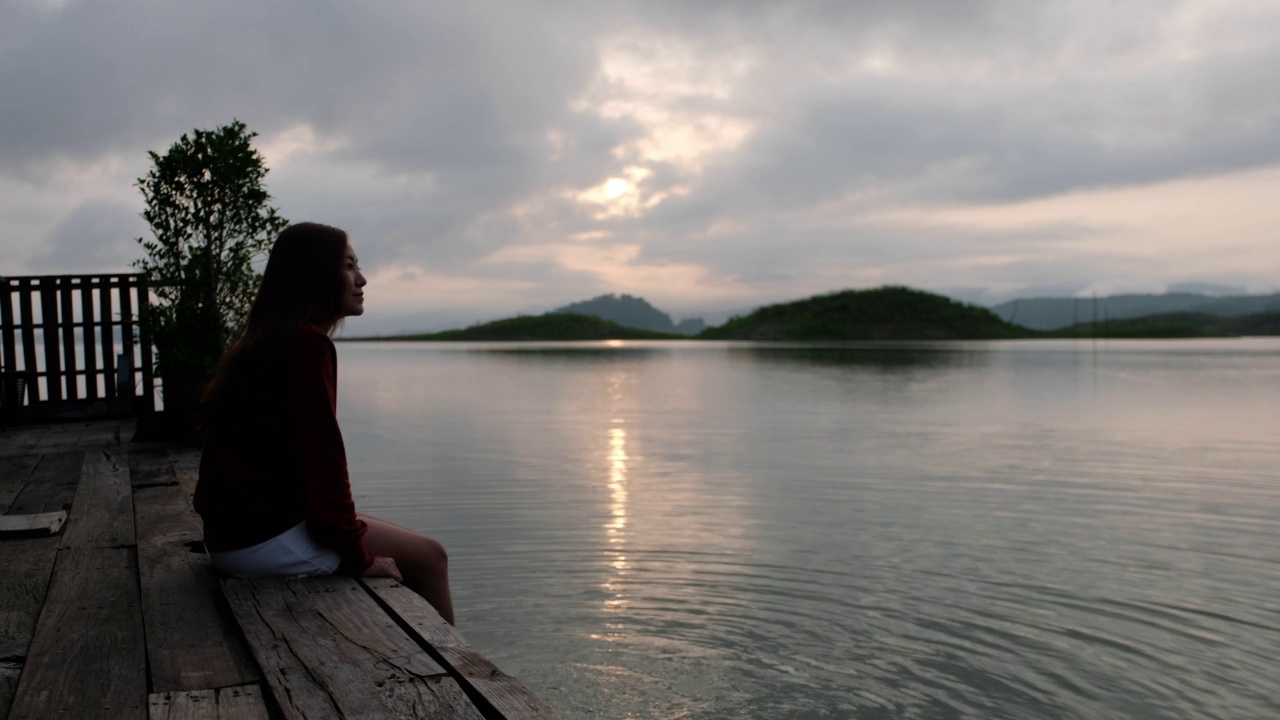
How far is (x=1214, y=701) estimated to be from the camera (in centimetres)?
466

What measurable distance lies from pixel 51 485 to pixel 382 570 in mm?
4066

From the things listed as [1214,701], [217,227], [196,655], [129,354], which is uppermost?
[217,227]

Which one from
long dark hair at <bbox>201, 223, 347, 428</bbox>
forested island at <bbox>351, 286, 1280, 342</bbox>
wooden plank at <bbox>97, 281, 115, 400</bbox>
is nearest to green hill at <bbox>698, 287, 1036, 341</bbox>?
forested island at <bbox>351, 286, 1280, 342</bbox>

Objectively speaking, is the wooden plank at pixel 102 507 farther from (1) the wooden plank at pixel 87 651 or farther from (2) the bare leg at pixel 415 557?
(2) the bare leg at pixel 415 557

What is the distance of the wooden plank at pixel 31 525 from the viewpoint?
462 centimetres

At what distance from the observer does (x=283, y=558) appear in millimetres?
3545

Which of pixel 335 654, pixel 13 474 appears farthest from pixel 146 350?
pixel 335 654

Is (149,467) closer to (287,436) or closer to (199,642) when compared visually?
(287,436)

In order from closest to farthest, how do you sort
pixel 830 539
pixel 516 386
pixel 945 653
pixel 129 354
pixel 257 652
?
pixel 257 652
pixel 945 653
pixel 830 539
pixel 129 354
pixel 516 386

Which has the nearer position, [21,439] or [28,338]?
[21,439]

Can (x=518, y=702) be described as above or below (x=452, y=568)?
above

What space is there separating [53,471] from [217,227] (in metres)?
3.34

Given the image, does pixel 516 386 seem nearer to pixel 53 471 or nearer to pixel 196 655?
pixel 53 471

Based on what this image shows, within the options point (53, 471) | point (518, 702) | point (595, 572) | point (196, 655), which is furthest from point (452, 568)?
point (518, 702)
